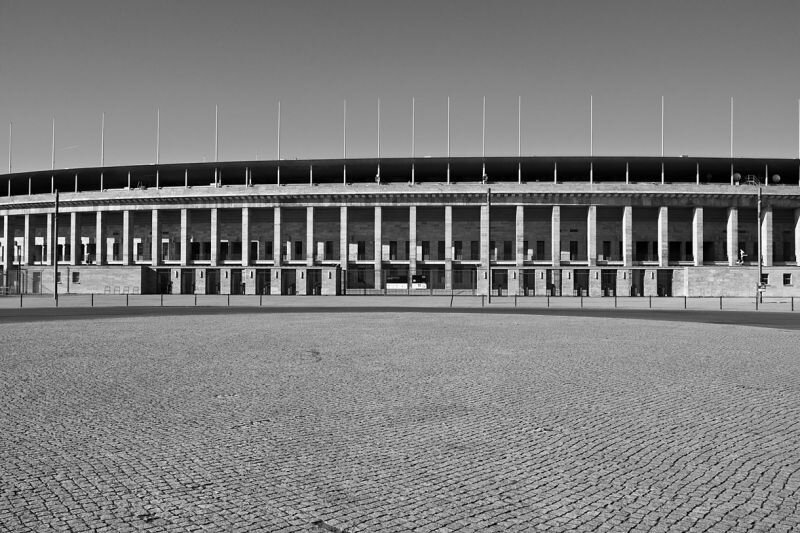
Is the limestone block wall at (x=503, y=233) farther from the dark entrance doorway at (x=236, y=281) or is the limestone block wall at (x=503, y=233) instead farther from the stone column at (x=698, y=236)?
the dark entrance doorway at (x=236, y=281)

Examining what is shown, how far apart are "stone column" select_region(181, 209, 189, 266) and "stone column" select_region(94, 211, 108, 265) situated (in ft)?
35.7

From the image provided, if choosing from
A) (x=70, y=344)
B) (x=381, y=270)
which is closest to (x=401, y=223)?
(x=381, y=270)

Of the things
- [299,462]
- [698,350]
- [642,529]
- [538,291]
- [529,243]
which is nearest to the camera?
[642,529]

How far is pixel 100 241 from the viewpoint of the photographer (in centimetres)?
7431

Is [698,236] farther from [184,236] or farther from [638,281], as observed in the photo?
[184,236]

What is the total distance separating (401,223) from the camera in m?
71.4

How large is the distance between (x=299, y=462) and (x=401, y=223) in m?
65.9

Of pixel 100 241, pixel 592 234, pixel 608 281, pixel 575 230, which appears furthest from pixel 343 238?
pixel 100 241

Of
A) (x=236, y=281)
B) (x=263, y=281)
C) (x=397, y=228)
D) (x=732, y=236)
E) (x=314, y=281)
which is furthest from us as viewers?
(x=397, y=228)

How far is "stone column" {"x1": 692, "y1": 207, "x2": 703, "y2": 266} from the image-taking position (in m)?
67.2

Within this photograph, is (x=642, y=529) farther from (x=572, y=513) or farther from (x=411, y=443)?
(x=411, y=443)

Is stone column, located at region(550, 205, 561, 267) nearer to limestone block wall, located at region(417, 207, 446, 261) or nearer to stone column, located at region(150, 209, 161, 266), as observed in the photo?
limestone block wall, located at region(417, 207, 446, 261)

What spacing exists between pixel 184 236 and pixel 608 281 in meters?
47.1

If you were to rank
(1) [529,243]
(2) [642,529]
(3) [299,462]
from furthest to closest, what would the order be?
(1) [529,243] → (3) [299,462] → (2) [642,529]
